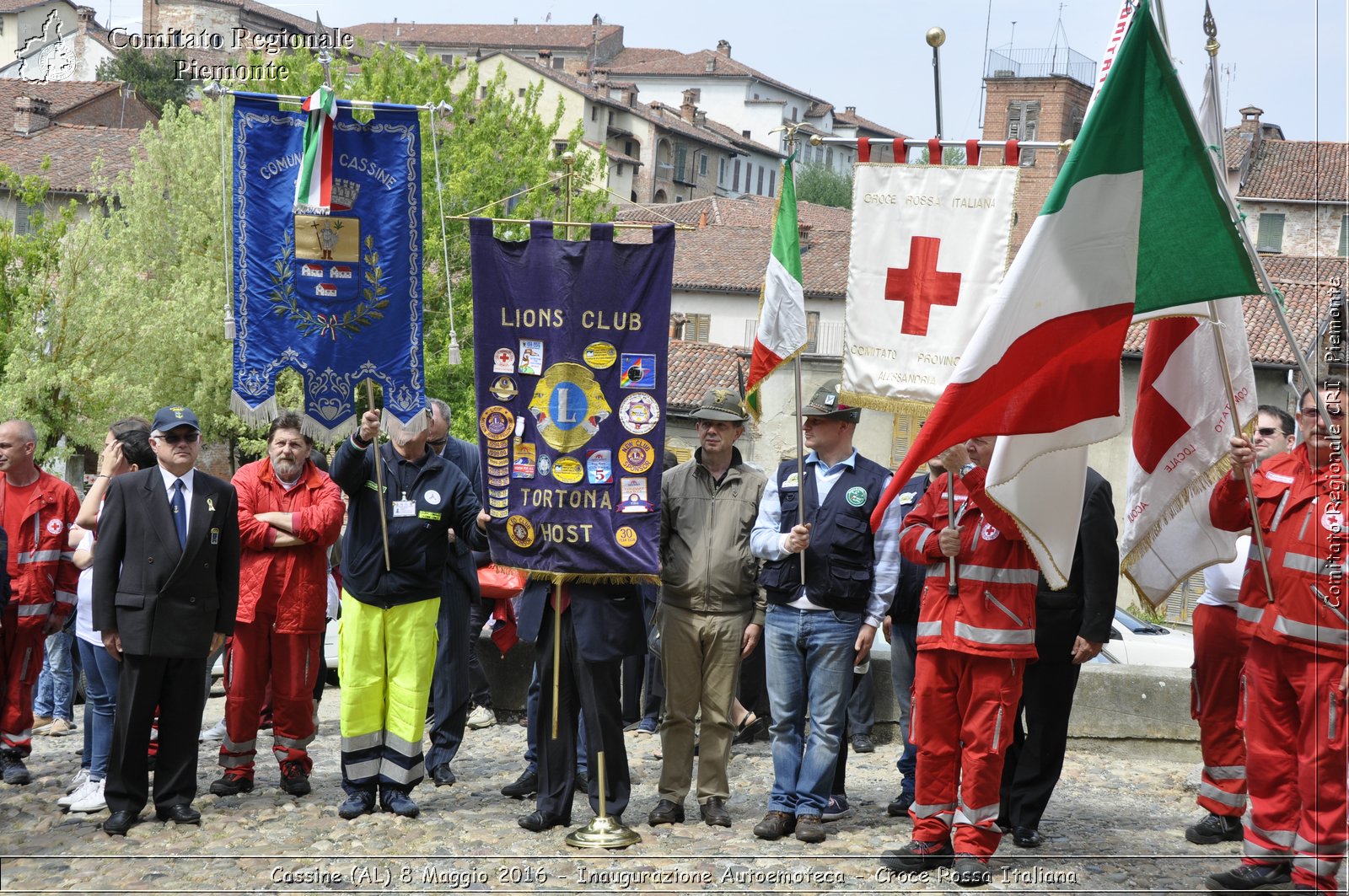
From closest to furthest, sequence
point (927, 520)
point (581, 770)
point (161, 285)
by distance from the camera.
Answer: point (927, 520), point (581, 770), point (161, 285)

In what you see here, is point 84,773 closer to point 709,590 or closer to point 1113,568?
point 709,590

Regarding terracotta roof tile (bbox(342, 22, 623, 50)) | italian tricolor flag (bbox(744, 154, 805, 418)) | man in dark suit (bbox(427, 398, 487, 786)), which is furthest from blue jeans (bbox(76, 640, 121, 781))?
terracotta roof tile (bbox(342, 22, 623, 50))

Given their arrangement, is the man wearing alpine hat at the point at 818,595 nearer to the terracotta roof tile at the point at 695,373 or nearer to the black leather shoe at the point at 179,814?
the black leather shoe at the point at 179,814

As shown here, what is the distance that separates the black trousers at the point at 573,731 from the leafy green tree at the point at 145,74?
2530 inches

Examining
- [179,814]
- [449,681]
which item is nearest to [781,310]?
[449,681]

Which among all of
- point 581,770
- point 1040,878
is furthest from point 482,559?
point 1040,878

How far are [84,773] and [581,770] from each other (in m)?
2.90

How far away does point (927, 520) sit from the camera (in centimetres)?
713

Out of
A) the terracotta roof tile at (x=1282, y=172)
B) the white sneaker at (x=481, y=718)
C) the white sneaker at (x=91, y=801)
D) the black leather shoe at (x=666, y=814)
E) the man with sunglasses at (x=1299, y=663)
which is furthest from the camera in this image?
the terracotta roof tile at (x=1282, y=172)

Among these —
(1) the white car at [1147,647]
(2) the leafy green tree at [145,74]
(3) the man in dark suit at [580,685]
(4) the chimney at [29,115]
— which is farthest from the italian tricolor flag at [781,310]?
(2) the leafy green tree at [145,74]

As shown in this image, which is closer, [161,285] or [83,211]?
[161,285]

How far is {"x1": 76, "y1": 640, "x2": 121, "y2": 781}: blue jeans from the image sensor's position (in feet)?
25.4

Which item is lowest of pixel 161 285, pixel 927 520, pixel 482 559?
pixel 482 559

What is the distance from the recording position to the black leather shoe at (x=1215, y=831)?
7.58 m
